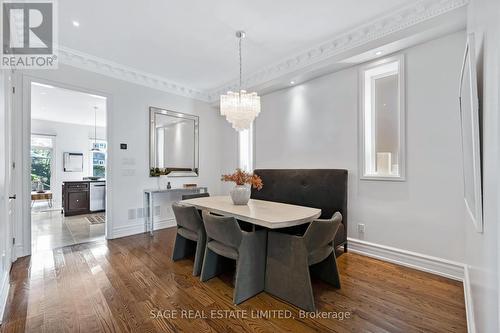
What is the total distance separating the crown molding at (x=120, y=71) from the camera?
3.39 m

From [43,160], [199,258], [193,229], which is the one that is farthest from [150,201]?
[43,160]

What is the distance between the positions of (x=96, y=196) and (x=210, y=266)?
5254 mm

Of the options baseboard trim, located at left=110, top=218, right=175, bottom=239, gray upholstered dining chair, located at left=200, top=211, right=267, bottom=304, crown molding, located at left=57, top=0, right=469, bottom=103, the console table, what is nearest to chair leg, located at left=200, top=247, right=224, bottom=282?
gray upholstered dining chair, located at left=200, top=211, right=267, bottom=304

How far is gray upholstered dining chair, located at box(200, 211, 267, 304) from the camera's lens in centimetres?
201

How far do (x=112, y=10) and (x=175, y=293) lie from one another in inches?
119

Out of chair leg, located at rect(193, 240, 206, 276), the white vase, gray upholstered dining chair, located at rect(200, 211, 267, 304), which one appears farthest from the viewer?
the white vase

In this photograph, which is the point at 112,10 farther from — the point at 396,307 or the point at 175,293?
the point at 396,307

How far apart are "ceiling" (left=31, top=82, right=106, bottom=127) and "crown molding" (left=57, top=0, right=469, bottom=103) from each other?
842 millimetres

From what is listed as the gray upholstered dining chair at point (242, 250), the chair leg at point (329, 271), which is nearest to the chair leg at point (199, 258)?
the gray upholstered dining chair at point (242, 250)

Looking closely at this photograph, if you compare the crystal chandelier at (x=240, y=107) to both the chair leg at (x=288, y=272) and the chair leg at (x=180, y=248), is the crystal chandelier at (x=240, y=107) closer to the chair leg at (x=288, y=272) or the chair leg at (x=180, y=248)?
the chair leg at (x=288, y=272)

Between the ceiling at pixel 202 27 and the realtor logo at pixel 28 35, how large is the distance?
15cm

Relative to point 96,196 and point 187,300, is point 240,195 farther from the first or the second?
point 96,196

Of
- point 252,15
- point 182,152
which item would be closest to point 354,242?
point 252,15

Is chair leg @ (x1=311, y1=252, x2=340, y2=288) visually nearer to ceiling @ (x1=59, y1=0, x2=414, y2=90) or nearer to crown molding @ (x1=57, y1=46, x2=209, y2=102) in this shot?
ceiling @ (x1=59, y1=0, x2=414, y2=90)
